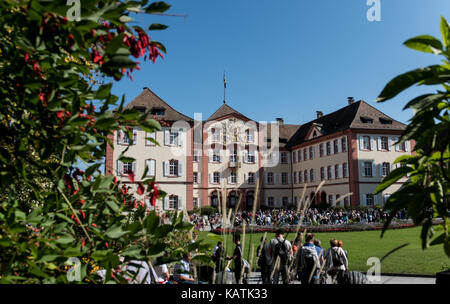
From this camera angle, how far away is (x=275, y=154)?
5219 centimetres

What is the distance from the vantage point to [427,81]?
3.85ft

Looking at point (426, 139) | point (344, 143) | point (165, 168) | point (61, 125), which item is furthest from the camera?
A: point (344, 143)

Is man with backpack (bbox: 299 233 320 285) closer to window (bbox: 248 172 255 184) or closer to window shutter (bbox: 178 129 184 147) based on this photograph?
window shutter (bbox: 178 129 184 147)

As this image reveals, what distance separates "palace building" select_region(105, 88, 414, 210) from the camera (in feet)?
133

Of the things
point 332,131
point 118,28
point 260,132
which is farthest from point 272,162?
point 118,28

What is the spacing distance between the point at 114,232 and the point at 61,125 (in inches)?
20.1

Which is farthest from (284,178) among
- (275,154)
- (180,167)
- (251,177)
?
(180,167)

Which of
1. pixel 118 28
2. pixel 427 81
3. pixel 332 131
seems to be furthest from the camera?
pixel 332 131

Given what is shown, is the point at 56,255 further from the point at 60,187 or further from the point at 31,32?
the point at 31,32

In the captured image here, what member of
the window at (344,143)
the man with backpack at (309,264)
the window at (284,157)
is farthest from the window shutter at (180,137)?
the man with backpack at (309,264)

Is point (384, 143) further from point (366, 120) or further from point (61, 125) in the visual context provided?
point (61, 125)

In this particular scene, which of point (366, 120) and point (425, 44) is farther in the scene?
point (366, 120)
